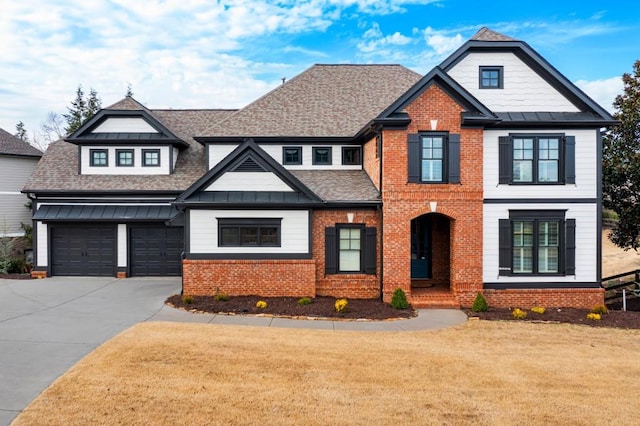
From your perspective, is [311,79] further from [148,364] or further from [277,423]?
[277,423]

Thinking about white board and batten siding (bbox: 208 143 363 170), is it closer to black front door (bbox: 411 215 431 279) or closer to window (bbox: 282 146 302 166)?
window (bbox: 282 146 302 166)

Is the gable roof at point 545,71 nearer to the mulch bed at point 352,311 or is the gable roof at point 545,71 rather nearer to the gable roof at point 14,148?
the mulch bed at point 352,311

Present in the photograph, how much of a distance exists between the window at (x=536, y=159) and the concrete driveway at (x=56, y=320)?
1241cm

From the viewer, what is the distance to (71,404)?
655 cm

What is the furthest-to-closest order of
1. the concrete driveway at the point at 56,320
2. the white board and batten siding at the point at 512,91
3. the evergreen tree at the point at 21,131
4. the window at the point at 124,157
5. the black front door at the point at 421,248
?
1. the evergreen tree at the point at 21,131
2. the window at the point at 124,157
3. the black front door at the point at 421,248
4. the white board and batten siding at the point at 512,91
5. the concrete driveway at the point at 56,320

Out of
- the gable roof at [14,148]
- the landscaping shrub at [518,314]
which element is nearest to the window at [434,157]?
the landscaping shrub at [518,314]

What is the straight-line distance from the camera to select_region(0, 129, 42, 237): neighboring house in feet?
67.6

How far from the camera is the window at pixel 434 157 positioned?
45.9 ft

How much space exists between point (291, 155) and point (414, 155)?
17.6 feet

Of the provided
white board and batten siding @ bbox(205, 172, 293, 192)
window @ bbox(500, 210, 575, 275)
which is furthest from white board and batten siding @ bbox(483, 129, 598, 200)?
white board and batten siding @ bbox(205, 172, 293, 192)

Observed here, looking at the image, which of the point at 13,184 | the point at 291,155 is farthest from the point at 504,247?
the point at 13,184

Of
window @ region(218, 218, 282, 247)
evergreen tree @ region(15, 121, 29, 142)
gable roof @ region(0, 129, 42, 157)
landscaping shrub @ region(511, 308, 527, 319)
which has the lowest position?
landscaping shrub @ region(511, 308, 527, 319)

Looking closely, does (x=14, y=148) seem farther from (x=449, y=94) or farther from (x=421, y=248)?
(x=449, y=94)

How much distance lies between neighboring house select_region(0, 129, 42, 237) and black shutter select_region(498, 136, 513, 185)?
22.1 m
